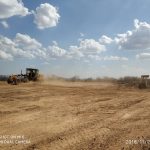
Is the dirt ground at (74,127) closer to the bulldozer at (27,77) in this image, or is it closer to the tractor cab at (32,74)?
the bulldozer at (27,77)

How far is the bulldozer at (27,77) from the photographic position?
A: 40.8 meters

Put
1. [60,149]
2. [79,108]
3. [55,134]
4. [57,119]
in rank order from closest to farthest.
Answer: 1. [60,149]
2. [55,134]
3. [57,119]
4. [79,108]

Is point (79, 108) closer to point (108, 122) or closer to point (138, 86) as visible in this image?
point (108, 122)

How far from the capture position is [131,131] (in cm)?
1066

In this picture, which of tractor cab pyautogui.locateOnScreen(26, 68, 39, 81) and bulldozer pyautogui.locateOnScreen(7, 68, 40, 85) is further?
tractor cab pyautogui.locateOnScreen(26, 68, 39, 81)

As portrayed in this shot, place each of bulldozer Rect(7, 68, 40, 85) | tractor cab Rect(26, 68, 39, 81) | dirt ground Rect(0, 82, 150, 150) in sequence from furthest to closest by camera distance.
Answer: tractor cab Rect(26, 68, 39, 81), bulldozer Rect(7, 68, 40, 85), dirt ground Rect(0, 82, 150, 150)

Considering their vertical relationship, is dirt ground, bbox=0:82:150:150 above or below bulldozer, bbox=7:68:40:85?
below

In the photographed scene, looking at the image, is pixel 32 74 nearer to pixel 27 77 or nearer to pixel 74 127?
pixel 27 77

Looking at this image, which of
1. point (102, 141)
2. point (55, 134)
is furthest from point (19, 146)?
point (102, 141)

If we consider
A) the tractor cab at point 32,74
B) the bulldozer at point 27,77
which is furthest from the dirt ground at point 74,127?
the tractor cab at point 32,74

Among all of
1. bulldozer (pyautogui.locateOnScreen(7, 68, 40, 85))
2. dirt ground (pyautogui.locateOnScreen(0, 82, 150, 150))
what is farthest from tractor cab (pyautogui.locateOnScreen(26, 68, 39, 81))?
dirt ground (pyautogui.locateOnScreen(0, 82, 150, 150))

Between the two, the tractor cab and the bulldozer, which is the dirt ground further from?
the tractor cab

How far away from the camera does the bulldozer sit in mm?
40750

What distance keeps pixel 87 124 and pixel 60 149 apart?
127 inches
